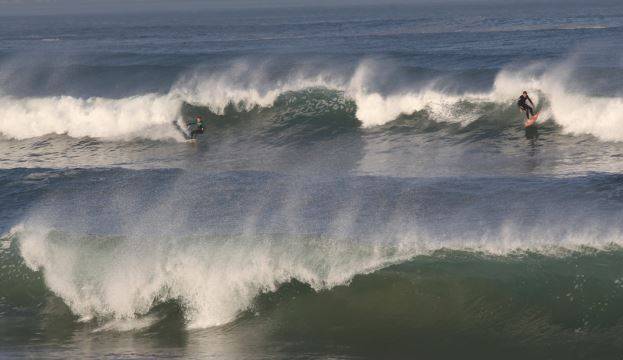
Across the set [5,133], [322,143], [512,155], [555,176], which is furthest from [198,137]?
[555,176]

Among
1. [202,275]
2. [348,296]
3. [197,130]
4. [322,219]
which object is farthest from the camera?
[197,130]

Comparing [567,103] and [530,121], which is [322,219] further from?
[567,103]

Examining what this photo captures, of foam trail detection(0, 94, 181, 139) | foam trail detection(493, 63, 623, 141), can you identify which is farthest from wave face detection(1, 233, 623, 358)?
foam trail detection(0, 94, 181, 139)

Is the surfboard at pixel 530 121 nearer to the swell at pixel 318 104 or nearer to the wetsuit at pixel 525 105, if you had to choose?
the wetsuit at pixel 525 105

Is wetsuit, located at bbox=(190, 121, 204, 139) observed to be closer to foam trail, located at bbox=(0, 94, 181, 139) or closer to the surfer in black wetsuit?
foam trail, located at bbox=(0, 94, 181, 139)

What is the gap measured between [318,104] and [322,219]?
529 inches

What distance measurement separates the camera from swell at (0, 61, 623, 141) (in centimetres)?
2555

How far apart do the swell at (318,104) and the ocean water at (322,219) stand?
91 millimetres

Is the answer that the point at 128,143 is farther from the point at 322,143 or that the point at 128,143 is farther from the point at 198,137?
the point at 322,143

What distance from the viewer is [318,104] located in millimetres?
28359

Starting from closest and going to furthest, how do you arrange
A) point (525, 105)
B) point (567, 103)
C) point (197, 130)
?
point (525, 105) → point (567, 103) → point (197, 130)

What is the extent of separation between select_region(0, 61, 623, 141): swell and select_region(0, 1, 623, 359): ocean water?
0.30 feet

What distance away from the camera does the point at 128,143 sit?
87.1ft

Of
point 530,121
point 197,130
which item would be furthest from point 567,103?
point 197,130
